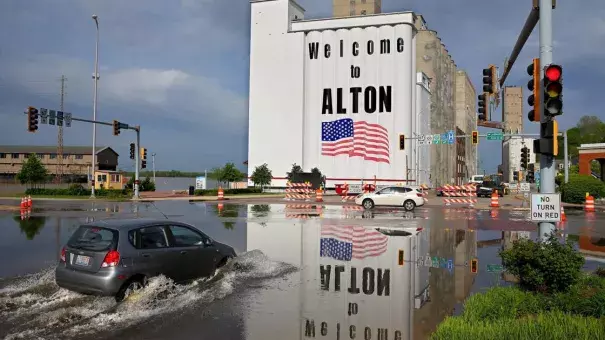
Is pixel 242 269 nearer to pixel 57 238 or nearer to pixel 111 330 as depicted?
pixel 111 330

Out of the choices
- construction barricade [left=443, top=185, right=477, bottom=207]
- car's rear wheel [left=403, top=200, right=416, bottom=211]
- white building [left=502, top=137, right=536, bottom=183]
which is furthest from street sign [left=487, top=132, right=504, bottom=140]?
white building [left=502, top=137, right=536, bottom=183]

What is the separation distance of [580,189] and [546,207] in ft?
108

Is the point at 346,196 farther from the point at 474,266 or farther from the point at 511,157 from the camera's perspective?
the point at 511,157

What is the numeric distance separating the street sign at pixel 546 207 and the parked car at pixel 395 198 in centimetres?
2188

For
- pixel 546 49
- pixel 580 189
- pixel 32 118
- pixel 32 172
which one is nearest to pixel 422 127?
pixel 580 189

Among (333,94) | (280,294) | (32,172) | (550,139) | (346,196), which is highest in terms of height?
(333,94)

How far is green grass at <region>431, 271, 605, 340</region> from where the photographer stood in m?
5.41

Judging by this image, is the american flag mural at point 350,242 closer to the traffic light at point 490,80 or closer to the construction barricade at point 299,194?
the traffic light at point 490,80

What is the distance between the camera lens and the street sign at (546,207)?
8.84 meters

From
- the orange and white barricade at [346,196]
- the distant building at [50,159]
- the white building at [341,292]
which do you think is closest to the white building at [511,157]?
the orange and white barricade at [346,196]

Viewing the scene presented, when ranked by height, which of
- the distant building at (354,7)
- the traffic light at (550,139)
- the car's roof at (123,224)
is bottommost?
the car's roof at (123,224)

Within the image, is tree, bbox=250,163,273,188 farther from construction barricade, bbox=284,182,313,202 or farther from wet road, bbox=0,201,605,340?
wet road, bbox=0,201,605,340

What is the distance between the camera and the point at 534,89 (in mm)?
9289

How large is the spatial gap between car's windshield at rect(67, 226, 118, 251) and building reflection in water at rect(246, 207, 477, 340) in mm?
2668
